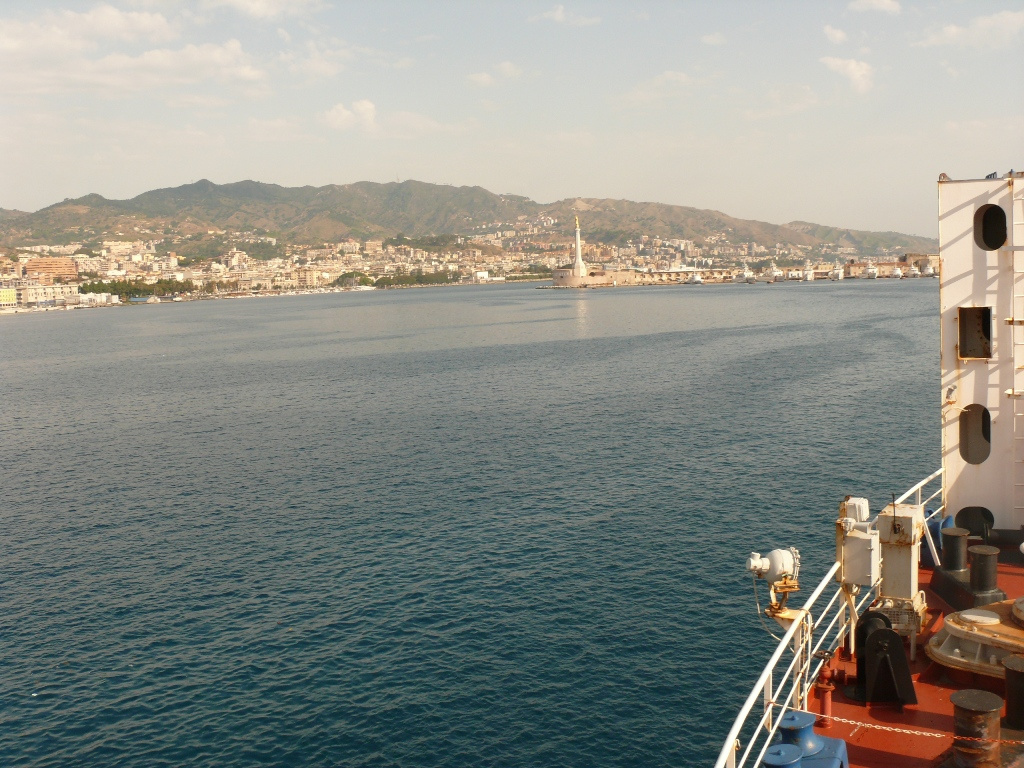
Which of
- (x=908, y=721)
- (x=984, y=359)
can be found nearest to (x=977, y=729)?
(x=908, y=721)

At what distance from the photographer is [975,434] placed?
51.8 ft

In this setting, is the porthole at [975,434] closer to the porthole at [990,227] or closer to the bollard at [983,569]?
the porthole at [990,227]

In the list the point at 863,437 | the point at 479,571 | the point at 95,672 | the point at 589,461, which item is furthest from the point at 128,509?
the point at 863,437

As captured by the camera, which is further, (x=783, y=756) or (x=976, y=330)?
(x=976, y=330)

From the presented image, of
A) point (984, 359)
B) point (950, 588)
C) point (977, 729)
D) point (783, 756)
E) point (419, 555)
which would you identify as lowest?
point (419, 555)

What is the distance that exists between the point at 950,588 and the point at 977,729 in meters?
5.68

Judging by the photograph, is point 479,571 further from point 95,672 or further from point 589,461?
point 589,461

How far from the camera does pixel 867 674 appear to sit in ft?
34.9

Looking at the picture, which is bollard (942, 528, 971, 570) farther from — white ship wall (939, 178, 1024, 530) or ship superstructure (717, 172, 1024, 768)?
white ship wall (939, 178, 1024, 530)

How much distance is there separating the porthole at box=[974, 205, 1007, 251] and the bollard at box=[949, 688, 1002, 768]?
995 centimetres

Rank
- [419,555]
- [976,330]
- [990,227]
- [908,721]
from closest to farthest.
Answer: [908,721], [990,227], [976,330], [419,555]

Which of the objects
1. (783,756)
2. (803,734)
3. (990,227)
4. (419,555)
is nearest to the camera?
(783,756)

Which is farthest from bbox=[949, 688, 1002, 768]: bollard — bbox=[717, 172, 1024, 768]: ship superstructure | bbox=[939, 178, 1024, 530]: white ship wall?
bbox=[939, 178, 1024, 530]: white ship wall

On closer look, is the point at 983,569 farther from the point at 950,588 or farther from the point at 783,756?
the point at 783,756
